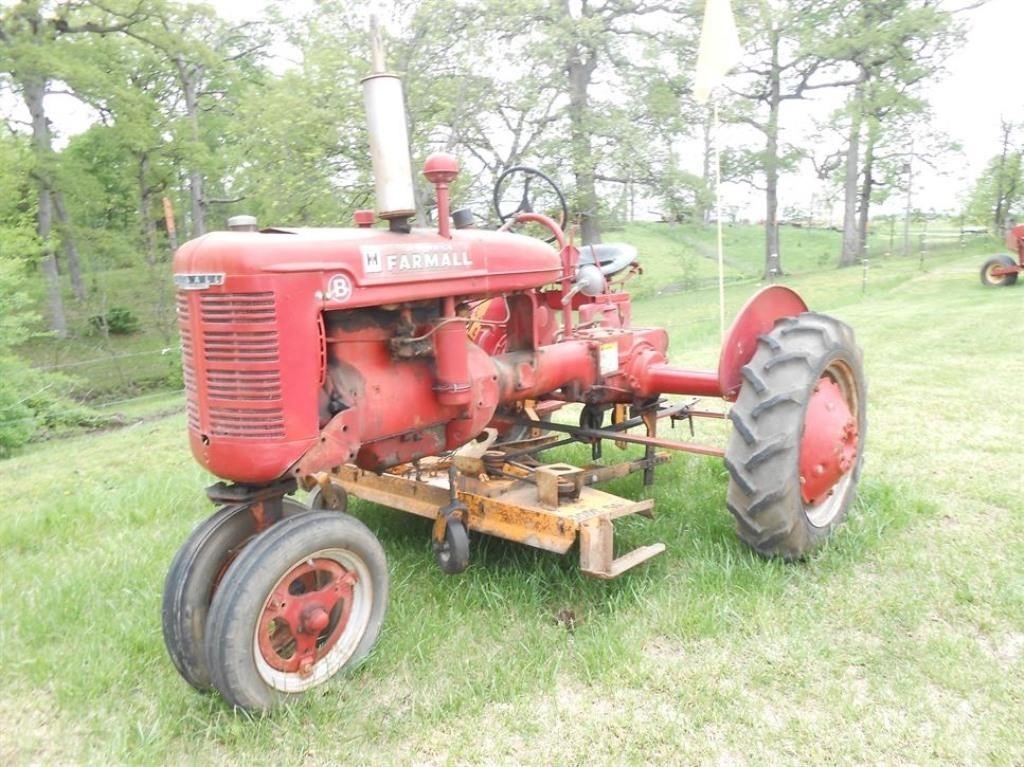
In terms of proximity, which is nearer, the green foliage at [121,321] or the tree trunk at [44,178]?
the tree trunk at [44,178]

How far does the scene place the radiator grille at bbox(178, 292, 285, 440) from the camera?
2.43 meters

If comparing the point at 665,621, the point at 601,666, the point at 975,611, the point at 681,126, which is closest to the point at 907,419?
the point at 975,611

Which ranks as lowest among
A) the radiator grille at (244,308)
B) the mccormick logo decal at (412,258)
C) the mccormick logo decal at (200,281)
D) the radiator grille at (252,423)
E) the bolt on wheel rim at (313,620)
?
the bolt on wheel rim at (313,620)

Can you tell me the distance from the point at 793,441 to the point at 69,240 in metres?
22.4

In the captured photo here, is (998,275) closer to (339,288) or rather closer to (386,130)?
(386,130)

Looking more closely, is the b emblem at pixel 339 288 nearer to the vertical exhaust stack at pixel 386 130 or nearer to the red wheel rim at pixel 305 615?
the vertical exhaust stack at pixel 386 130

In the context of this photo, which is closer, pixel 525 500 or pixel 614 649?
pixel 614 649

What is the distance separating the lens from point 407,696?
8.64 ft

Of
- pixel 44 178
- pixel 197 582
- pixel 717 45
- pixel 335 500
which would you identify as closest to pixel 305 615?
pixel 197 582

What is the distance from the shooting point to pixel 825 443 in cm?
344

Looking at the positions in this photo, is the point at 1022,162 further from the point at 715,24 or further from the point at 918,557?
the point at 918,557

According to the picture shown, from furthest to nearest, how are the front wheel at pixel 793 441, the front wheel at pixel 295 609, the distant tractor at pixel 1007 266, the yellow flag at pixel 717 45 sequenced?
the distant tractor at pixel 1007 266 < the yellow flag at pixel 717 45 < the front wheel at pixel 793 441 < the front wheel at pixel 295 609

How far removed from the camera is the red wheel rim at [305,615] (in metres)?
Result: 2.48

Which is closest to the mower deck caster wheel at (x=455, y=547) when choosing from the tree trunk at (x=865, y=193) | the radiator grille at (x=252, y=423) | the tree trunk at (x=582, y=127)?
the radiator grille at (x=252, y=423)
